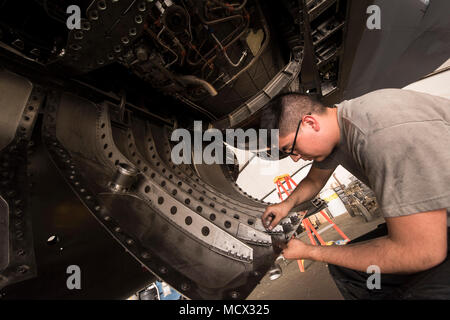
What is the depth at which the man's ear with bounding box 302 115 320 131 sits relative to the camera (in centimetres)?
114

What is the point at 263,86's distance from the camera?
2326 millimetres

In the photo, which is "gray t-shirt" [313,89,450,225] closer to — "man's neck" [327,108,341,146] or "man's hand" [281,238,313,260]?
"man's neck" [327,108,341,146]

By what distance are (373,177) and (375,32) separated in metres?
3.49

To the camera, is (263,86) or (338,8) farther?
(263,86)

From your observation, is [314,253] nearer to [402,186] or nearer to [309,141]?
[402,186]

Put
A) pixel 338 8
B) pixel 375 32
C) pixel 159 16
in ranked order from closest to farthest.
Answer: pixel 159 16, pixel 338 8, pixel 375 32

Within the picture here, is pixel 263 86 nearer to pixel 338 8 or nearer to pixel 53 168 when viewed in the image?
pixel 338 8

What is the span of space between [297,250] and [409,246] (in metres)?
0.49

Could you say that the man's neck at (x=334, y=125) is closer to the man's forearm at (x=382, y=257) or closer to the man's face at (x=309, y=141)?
the man's face at (x=309, y=141)

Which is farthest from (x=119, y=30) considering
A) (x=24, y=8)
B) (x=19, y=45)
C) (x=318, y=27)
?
(x=318, y=27)

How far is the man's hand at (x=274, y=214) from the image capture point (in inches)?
60.8

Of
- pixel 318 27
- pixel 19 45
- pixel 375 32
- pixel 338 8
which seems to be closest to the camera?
pixel 19 45

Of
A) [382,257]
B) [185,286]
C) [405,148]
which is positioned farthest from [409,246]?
[185,286]
